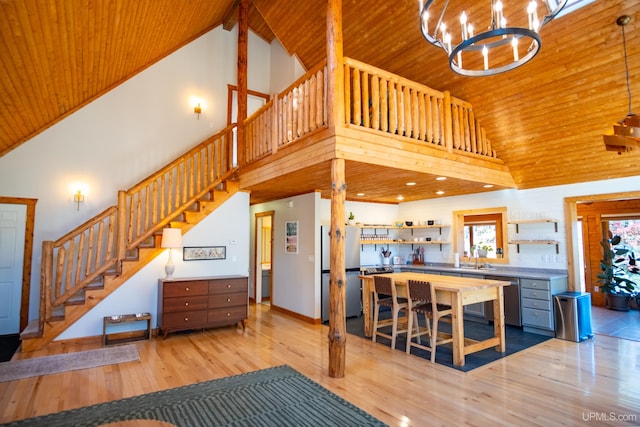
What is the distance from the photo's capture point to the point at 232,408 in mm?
3127

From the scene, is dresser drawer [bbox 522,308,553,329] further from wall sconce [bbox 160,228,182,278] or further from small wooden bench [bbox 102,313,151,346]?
small wooden bench [bbox 102,313,151,346]

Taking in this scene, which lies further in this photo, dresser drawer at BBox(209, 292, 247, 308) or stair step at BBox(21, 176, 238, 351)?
dresser drawer at BBox(209, 292, 247, 308)

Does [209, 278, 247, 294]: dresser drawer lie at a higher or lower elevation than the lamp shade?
lower

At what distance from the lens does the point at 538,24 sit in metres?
2.50

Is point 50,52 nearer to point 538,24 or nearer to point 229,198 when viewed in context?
point 229,198

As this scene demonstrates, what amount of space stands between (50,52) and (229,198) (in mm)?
3174

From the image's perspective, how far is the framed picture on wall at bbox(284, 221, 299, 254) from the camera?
274 inches

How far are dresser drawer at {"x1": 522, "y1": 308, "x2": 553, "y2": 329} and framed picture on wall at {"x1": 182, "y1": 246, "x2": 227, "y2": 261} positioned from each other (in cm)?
517

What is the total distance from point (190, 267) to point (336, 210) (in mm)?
3295

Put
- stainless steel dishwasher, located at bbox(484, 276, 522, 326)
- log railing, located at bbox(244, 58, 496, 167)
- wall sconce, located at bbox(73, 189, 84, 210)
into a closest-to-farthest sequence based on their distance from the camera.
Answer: log railing, located at bbox(244, 58, 496, 167)
stainless steel dishwasher, located at bbox(484, 276, 522, 326)
wall sconce, located at bbox(73, 189, 84, 210)

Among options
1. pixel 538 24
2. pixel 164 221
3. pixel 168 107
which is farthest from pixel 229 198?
pixel 538 24

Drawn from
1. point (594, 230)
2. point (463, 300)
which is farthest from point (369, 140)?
point (594, 230)

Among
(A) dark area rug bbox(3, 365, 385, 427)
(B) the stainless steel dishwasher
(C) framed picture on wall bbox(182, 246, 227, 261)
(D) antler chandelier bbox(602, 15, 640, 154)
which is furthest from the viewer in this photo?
(C) framed picture on wall bbox(182, 246, 227, 261)

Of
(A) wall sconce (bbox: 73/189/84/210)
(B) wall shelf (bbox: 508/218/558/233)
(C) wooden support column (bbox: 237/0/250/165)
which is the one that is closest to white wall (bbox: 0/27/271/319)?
(A) wall sconce (bbox: 73/189/84/210)
